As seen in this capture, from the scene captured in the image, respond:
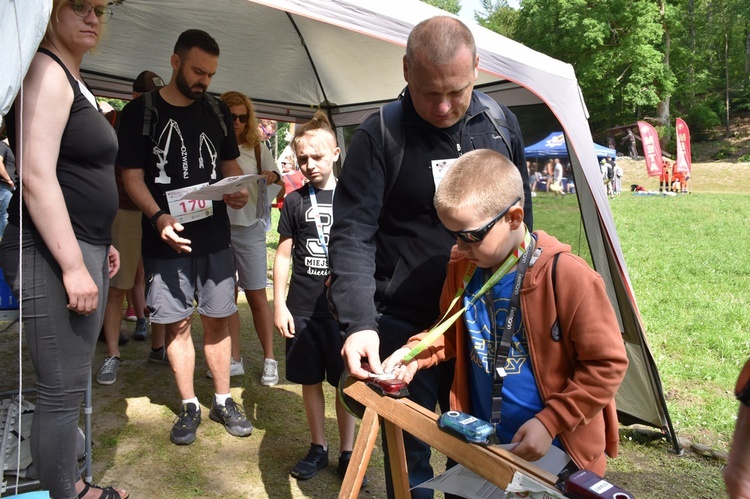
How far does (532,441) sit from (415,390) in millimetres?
577

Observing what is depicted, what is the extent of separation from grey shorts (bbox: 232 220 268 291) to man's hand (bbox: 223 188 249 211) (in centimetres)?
77

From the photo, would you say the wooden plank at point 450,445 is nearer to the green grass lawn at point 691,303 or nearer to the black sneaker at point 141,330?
the green grass lawn at point 691,303

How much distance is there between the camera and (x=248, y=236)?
4160 mm

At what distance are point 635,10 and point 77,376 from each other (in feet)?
132

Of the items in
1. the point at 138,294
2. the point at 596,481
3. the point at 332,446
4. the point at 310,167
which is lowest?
the point at 332,446

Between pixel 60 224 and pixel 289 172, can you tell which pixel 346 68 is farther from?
pixel 289 172

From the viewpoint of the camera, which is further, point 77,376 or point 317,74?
point 317,74

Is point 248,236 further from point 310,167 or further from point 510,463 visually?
point 510,463

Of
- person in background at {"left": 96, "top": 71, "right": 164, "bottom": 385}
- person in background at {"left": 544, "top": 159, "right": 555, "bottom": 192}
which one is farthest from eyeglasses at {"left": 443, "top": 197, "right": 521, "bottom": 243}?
person in background at {"left": 96, "top": 71, "right": 164, "bottom": 385}

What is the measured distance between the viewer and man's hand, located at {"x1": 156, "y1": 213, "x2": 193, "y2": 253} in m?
2.96

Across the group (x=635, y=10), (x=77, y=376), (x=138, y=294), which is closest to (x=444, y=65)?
(x=77, y=376)

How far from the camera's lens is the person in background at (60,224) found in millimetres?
1998

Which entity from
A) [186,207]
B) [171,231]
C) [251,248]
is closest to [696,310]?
[251,248]

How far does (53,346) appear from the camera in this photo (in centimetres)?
213
